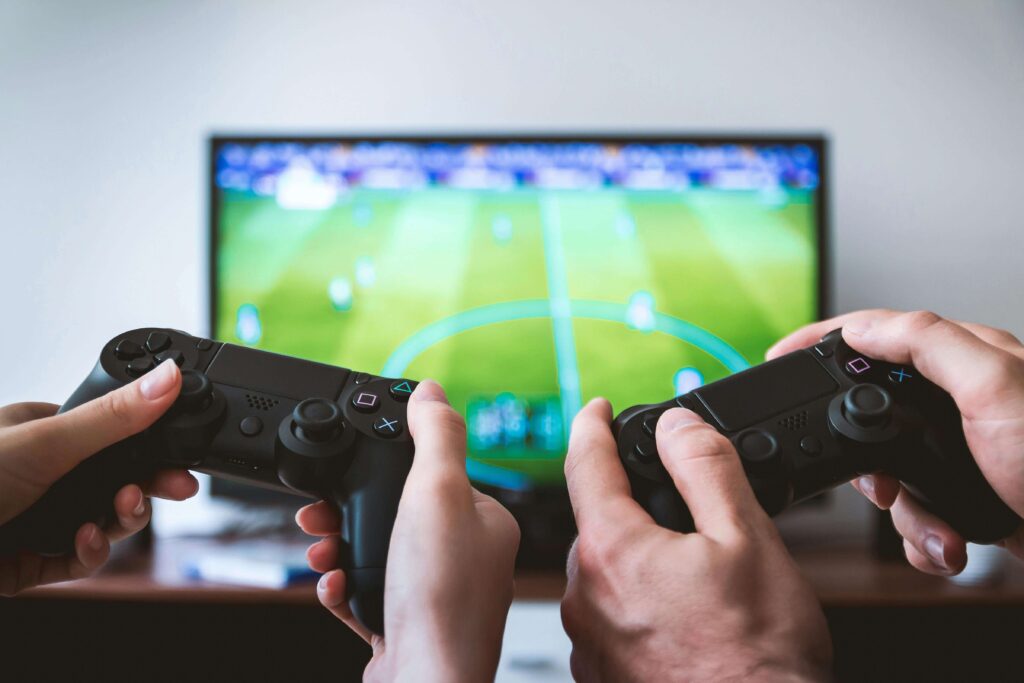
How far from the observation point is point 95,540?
592 millimetres

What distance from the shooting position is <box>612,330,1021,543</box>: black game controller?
0.52 metres

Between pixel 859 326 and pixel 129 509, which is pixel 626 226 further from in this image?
pixel 129 509

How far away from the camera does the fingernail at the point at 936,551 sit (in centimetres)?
65

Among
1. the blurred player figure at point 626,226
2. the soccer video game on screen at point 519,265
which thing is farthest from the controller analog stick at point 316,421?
the blurred player figure at point 626,226

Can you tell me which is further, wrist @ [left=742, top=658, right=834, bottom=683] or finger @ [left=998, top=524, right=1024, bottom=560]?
finger @ [left=998, top=524, right=1024, bottom=560]

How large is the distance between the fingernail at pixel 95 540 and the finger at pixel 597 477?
36 cm

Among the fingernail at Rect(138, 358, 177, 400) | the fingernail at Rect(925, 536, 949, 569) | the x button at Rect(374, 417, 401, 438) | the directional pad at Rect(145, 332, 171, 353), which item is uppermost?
the directional pad at Rect(145, 332, 171, 353)

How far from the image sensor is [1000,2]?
1613mm

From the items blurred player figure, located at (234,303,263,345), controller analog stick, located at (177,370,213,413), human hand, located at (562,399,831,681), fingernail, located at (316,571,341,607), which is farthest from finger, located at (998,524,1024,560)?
blurred player figure, located at (234,303,263,345)

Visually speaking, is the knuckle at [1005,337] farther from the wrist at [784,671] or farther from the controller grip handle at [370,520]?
the controller grip handle at [370,520]

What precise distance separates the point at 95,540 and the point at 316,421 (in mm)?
214

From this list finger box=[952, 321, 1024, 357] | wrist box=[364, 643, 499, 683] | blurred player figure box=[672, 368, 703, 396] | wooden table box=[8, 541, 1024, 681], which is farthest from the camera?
blurred player figure box=[672, 368, 703, 396]

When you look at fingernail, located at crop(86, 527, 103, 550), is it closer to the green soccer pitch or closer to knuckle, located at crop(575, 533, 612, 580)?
knuckle, located at crop(575, 533, 612, 580)

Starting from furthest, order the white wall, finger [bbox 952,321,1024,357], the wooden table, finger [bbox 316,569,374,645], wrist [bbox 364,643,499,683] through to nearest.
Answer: the white wall
the wooden table
finger [bbox 952,321,1024,357]
finger [bbox 316,569,374,645]
wrist [bbox 364,643,499,683]
